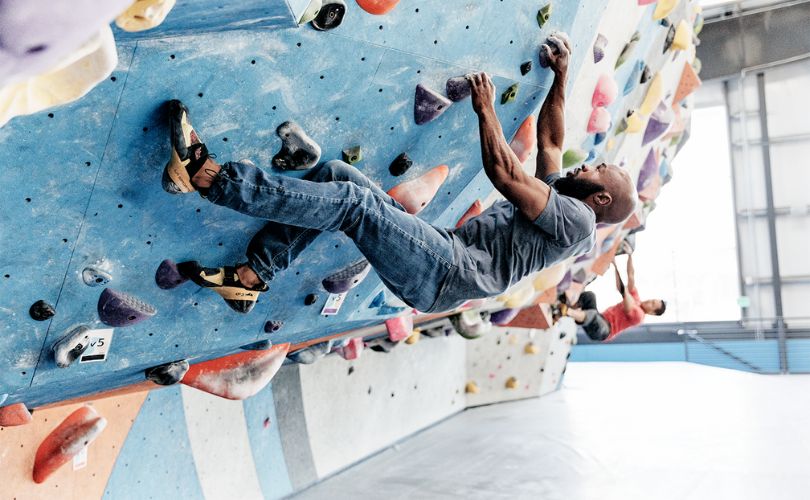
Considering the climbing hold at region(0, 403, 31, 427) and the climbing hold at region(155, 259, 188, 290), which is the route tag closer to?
the climbing hold at region(155, 259, 188, 290)

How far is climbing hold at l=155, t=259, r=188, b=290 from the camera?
2.03 meters

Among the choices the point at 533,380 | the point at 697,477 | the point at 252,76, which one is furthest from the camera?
the point at 533,380

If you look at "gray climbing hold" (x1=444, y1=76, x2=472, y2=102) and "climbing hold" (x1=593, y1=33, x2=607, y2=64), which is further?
"climbing hold" (x1=593, y1=33, x2=607, y2=64)

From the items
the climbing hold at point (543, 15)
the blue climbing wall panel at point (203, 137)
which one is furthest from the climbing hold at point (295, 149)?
the climbing hold at point (543, 15)

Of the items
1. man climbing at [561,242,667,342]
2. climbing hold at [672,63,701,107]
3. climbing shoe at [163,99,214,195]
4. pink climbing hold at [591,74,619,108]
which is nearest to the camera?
climbing shoe at [163,99,214,195]

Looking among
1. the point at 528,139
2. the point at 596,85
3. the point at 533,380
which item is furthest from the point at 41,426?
the point at 533,380

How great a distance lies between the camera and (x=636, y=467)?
193 inches

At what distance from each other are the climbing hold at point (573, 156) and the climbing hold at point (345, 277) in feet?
3.57

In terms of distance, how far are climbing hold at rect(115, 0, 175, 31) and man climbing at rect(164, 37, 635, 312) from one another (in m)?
0.33

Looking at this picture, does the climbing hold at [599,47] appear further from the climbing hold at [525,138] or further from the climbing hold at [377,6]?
the climbing hold at [377,6]

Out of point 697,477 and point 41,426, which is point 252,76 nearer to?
point 41,426

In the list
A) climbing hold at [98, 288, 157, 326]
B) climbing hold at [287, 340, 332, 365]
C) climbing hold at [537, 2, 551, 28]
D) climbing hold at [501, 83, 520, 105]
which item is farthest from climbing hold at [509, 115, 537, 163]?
climbing hold at [287, 340, 332, 365]

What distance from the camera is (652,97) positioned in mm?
Answer: 4066

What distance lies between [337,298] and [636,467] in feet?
9.68
